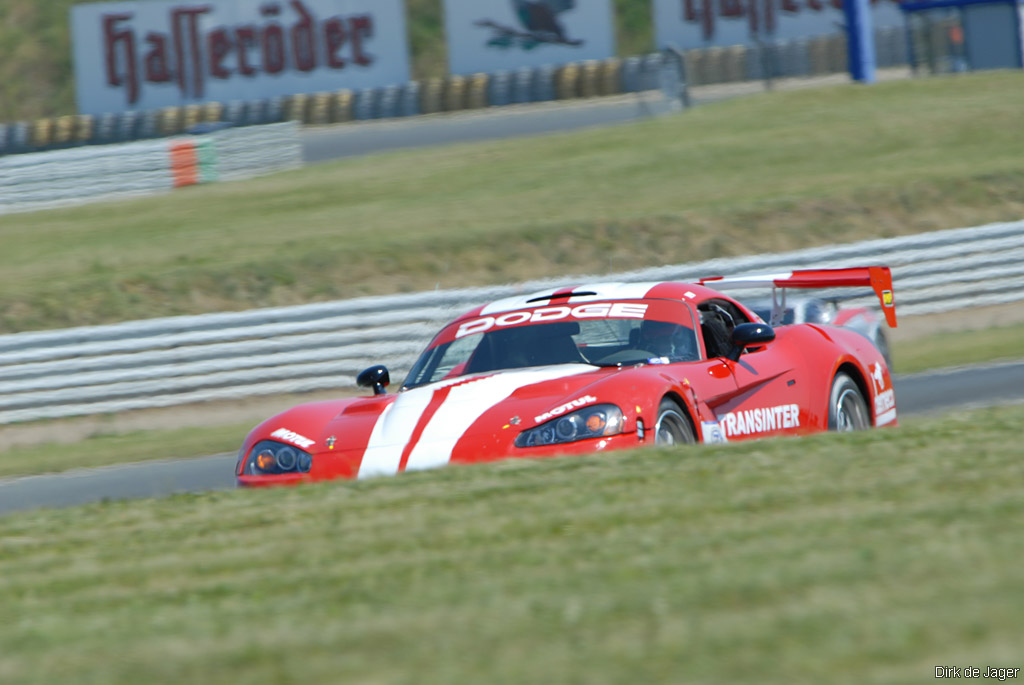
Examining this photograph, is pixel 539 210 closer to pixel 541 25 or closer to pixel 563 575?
pixel 563 575

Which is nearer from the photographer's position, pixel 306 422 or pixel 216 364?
pixel 306 422

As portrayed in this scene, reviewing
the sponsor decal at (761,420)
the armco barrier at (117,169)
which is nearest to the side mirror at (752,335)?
the sponsor decal at (761,420)

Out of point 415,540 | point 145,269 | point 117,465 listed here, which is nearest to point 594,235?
point 145,269

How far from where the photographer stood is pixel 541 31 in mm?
39969

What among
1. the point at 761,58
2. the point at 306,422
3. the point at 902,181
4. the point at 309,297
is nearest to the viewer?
the point at 306,422

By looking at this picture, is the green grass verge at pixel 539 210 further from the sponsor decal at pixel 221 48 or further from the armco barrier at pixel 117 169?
the sponsor decal at pixel 221 48

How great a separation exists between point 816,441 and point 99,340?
9.15 meters

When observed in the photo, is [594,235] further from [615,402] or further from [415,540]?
[415,540]

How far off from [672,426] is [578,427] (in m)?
0.54

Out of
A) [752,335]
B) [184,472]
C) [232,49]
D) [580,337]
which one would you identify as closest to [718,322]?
[752,335]

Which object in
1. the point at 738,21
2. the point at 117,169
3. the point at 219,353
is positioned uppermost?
the point at 738,21

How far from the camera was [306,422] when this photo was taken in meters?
6.97

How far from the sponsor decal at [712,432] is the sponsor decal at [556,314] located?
86 cm

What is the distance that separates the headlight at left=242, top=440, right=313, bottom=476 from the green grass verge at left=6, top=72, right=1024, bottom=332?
1042cm
